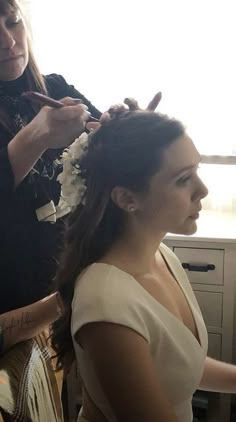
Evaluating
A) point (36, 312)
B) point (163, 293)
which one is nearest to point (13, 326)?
point (36, 312)

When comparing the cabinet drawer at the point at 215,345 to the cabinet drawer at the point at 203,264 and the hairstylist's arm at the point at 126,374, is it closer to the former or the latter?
the cabinet drawer at the point at 203,264

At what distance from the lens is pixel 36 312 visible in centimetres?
90

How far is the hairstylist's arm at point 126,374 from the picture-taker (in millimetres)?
→ 647

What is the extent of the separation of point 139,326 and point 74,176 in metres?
0.28

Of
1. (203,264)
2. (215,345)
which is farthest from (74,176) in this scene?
(215,345)

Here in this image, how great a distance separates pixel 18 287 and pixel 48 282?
7 centimetres

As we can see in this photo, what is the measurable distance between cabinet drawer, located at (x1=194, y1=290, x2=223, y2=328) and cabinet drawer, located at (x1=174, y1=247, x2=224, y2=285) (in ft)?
0.15

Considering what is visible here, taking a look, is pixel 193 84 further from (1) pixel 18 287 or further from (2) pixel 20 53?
(1) pixel 18 287

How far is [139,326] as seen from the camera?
683 millimetres

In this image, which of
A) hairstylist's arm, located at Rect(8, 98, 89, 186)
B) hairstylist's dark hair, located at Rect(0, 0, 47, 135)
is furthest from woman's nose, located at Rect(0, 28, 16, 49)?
hairstylist's arm, located at Rect(8, 98, 89, 186)

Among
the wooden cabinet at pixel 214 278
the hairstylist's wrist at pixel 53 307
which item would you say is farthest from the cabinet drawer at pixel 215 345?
the hairstylist's wrist at pixel 53 307

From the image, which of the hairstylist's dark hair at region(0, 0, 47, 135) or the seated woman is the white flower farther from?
the hairstylist's dark hair at region(0, 0, 47, 135)

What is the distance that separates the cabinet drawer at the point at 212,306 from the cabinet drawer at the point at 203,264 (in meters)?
0.05

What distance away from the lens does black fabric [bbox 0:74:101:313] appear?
103 cm
